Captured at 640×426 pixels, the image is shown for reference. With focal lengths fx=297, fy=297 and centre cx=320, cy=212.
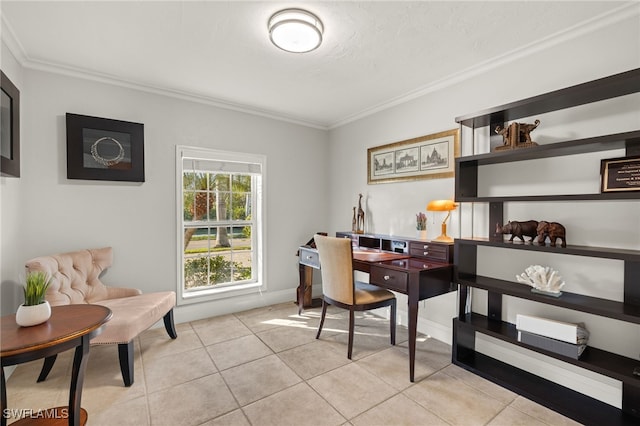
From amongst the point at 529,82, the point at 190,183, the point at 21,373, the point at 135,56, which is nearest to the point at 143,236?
the point at 190,183

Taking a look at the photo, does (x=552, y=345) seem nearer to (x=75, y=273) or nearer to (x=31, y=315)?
(x=31, y=315)

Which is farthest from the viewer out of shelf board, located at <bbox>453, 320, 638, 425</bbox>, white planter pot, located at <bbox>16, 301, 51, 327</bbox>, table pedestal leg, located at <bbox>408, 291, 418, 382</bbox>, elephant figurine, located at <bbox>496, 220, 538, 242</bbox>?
table pedestal leg, located at <bbox>408, 291, 418, 382</bbox>

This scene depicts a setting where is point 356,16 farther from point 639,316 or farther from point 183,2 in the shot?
point 639,316

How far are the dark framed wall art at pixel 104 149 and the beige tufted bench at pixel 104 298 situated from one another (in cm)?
72

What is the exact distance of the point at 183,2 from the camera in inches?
69.0

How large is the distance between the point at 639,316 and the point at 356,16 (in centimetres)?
232

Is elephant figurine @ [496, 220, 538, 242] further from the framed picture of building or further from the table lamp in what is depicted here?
the framed picture of building

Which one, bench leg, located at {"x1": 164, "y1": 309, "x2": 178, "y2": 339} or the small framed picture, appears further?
bench leg, located at {"x1": 164, "y1": 309, "x2": 178, "y2": 339}

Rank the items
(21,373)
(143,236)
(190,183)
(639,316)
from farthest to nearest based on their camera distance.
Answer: (190,183) < (143,236) < (21,373) < (639,316)

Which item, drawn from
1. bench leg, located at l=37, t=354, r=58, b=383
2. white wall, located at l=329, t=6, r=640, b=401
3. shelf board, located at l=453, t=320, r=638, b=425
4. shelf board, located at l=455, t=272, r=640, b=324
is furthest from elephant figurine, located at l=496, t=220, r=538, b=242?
bench leg, located at l=37, t=354, r=58, b=383

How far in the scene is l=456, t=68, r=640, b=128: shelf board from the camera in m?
1.63

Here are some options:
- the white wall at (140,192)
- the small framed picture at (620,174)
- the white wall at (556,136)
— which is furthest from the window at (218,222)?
the small framed picture at (620,174)

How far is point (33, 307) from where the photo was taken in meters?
1.56

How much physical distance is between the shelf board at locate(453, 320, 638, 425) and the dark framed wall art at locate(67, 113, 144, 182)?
11.3 ft
